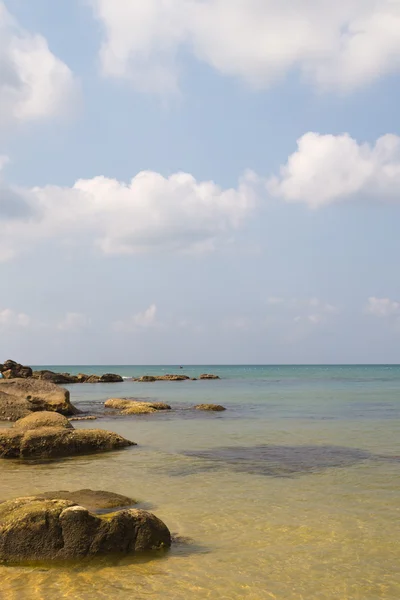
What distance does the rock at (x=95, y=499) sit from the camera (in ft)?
31.8

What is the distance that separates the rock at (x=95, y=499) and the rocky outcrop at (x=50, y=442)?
5.96m

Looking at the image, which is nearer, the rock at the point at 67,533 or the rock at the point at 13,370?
the rock at the point at 67,533

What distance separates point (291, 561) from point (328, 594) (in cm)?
107

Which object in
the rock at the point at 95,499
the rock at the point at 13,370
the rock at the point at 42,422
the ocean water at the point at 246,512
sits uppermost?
the rock at the point at 13,370

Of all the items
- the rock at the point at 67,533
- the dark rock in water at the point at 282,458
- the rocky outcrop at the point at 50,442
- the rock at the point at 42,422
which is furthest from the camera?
the rock at the point at 42,422

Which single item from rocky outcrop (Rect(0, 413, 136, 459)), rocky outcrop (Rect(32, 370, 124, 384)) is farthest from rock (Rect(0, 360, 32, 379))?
rocky outcrop (Rect(0, 413, 136, 459))

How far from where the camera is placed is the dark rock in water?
13.9 m

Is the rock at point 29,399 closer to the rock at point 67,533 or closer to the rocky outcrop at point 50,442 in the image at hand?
the rocky outcrop at point 50,442

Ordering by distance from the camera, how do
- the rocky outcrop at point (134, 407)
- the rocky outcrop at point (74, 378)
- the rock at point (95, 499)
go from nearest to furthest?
the rock at point (95, 499), the rocky outcrop at point (134, 407), the rocky outcrop at point (74, 378)

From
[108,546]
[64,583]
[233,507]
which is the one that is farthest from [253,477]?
[64,583]

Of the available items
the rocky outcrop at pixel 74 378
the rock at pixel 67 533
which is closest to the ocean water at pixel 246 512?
the rock at pixel 67 533

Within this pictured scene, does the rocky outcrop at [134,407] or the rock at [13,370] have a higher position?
the rock at [13,370]

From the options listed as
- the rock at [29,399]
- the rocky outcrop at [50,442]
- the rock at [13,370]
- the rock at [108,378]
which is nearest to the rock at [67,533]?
the rocky outcrop at [50,442]

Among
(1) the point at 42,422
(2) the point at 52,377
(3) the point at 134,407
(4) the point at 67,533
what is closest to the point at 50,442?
(1) the point at 42,422
